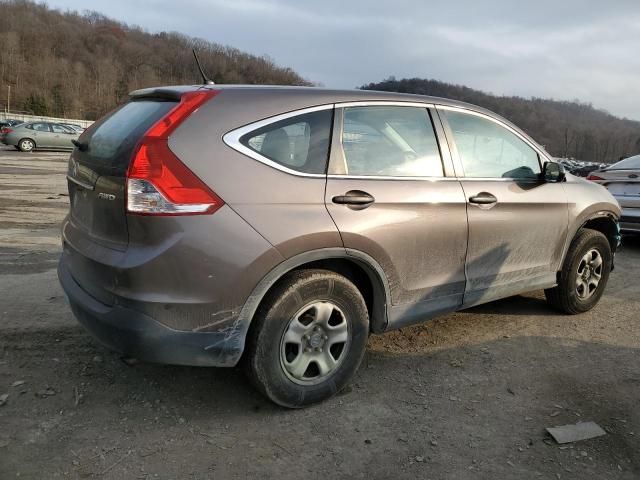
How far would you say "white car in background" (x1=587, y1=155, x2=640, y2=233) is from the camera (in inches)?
286

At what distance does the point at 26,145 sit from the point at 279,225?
2700 cm

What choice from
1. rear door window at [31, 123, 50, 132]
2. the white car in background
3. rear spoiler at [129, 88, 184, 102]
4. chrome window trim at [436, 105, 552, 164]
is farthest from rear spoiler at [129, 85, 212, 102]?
rear door window at [31, 123, 50, 132]

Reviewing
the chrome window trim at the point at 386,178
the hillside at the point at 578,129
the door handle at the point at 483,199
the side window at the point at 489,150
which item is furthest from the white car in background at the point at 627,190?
the hillside at the point at 578,129

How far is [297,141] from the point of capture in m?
2.84

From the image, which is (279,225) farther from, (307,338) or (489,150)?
(489,150)

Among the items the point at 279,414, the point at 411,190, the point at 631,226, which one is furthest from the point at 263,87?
the point at 631,226

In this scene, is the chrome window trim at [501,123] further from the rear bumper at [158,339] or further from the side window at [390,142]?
the rear bumper at [158,339]

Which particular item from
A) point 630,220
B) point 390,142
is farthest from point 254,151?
point 630,220

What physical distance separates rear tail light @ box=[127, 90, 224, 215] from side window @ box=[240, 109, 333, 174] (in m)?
0.35

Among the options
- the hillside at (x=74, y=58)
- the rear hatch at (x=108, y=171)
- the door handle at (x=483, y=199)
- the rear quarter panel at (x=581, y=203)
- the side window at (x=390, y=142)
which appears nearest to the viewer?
the rear hatch at (x=108, y=171)

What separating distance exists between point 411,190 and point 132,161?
1.58m

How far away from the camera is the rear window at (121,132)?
2584mm

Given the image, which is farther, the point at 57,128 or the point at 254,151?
the point at 57,128

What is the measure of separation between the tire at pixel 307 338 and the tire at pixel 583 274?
223 centimetres
